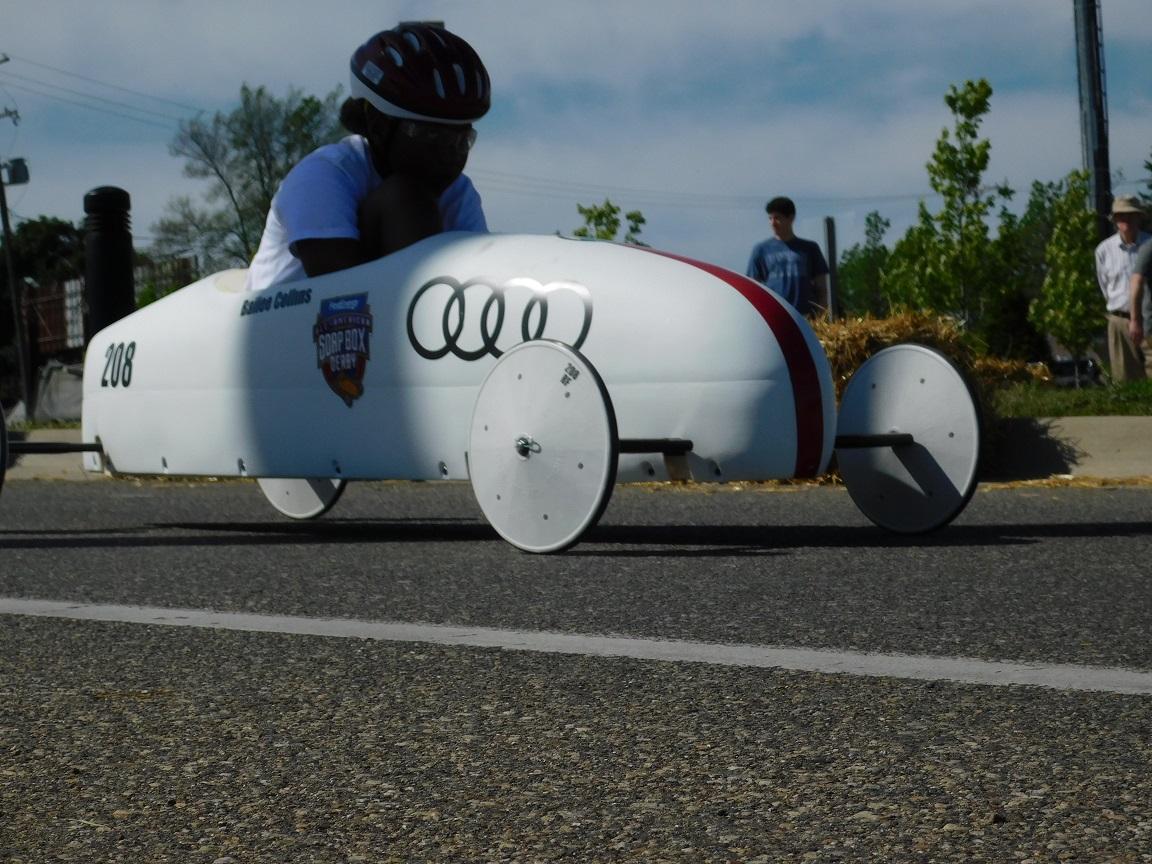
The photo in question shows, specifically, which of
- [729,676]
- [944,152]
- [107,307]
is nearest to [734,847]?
[729,676]

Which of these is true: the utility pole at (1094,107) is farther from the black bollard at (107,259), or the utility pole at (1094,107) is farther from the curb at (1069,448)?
the black bollard at (107,259)

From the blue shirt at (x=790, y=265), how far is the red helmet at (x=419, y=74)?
4717mm

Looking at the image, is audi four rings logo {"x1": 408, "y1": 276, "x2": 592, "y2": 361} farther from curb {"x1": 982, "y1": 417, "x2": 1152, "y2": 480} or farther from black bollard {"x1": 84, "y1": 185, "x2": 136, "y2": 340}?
curb {"x1": 982, "y1": 417, "x2": 1152, "y2": 480}

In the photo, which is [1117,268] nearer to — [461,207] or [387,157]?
[461,207]

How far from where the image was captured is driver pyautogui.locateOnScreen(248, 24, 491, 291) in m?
6.98

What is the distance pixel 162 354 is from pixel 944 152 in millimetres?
26132

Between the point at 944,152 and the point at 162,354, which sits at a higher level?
the point at 944,152

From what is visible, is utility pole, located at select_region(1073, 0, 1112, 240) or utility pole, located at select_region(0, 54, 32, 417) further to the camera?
utility pole, located at select_region(0, 54, 32, 417)

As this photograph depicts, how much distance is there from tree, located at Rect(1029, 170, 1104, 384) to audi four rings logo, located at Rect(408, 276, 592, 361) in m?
32.9

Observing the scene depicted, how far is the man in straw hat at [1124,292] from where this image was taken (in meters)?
12.2

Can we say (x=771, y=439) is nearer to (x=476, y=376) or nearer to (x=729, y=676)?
(x=476, y=376)

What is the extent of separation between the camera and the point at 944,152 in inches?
1259

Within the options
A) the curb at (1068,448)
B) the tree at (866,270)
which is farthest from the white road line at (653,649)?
the tree at (866,270)

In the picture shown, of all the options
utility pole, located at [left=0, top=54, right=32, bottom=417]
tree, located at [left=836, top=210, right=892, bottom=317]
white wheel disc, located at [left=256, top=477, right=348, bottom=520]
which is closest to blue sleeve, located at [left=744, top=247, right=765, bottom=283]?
white wheel disc, located at [left=256, top=477, right=348, bottom=520]
